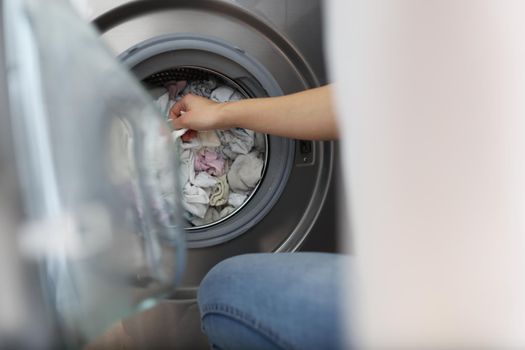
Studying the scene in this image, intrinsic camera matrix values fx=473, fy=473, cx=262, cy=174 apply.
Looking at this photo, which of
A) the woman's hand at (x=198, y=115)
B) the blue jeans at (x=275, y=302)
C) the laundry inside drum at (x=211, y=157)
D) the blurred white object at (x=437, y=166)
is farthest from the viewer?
the laundry inside drum at (x=211, y=157)

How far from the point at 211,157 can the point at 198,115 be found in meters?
0.17

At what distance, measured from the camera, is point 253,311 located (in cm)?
59

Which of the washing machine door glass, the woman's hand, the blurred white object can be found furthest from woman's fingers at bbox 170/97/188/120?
the blurred white object

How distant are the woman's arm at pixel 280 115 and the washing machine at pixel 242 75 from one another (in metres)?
0.09

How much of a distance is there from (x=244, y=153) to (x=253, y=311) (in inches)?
22.3

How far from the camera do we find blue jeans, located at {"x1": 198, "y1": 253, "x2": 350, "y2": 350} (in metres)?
0.54

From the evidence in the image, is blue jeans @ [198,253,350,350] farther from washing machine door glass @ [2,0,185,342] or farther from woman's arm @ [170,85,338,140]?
woman's arm @ [170,85,338,140]

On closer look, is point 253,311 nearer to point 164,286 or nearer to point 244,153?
point 164,286

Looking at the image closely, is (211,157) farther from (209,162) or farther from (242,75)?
(242,75)

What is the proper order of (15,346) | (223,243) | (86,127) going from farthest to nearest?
(223,243) < (86,127) < (15,346)

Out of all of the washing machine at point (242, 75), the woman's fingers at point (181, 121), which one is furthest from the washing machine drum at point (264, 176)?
the woman's fingers at point (181, 121)

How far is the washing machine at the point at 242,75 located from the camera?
37.3 inches

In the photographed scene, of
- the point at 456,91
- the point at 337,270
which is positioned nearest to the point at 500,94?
the point at 456,91

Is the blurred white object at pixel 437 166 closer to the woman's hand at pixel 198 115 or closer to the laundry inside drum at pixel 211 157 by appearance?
the woman's hand at pixel 198 115
